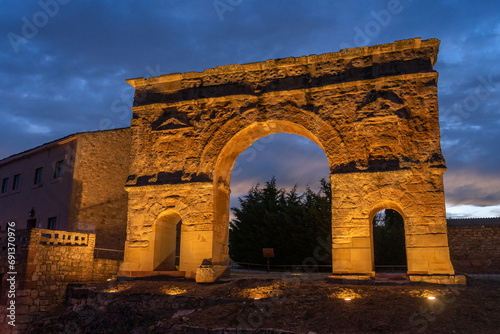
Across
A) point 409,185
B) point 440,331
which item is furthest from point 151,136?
point 440,331

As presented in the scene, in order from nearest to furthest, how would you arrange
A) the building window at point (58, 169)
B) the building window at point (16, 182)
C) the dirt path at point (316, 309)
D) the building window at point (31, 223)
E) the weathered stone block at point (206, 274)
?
the dirt path at point (316, 309)
the weathered stone block at point (206, 274)
the building window at point (58, 169)
the building window at point (31, 223)
the building window at point (16, 182)

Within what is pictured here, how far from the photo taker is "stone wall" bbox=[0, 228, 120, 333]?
11.7 metres

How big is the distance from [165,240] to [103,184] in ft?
20.7

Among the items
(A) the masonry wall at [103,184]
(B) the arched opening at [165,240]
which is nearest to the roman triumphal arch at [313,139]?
(B) the arched opening at [165,240]

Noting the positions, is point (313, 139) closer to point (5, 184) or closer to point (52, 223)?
point (52, 223)

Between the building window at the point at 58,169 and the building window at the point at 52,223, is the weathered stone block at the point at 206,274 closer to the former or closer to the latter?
the building window at the point at 52,223

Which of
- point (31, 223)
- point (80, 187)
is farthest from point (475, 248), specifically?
point (31, 223)

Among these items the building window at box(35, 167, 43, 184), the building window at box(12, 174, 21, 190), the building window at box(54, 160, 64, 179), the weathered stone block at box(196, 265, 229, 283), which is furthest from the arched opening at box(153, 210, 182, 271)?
the building window at box(12, 174, 21, 190)

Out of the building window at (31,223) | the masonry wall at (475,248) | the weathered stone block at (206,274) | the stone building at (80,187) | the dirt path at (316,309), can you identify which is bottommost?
the dirt path at (316,309)

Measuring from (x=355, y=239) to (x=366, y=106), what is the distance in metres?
3.37

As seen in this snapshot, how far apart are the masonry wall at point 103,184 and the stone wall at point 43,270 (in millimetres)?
2761

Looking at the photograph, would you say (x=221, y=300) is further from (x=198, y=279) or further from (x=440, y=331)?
(x=440, y=331)

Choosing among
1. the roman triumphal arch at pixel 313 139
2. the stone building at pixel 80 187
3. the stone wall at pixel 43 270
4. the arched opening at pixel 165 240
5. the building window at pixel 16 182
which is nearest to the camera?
the roman triumphal arch at pixel 313 139

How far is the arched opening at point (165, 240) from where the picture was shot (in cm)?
1142
